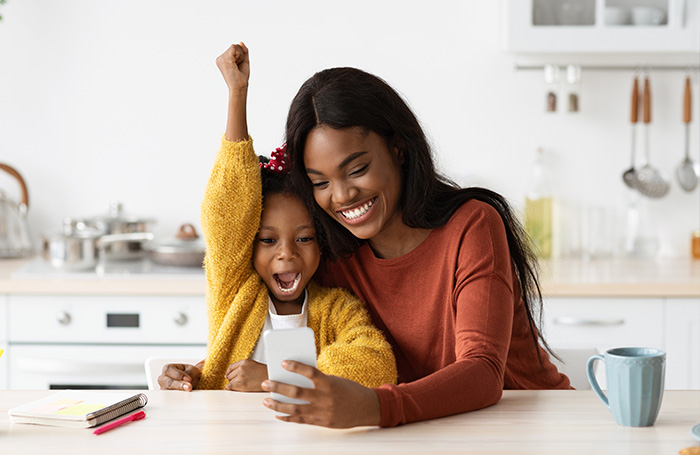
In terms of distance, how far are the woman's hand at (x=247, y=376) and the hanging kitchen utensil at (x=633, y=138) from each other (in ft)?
6.43

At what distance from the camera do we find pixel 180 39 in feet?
9.84

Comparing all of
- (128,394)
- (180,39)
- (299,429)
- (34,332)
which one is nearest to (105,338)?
(34,332)

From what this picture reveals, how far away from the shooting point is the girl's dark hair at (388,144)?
1421 mm

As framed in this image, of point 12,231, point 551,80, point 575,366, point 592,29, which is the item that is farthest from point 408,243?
point 12,231

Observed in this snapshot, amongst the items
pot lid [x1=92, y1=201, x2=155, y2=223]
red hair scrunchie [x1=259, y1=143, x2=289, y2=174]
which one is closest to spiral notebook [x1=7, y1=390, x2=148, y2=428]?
red hair scrunchie [x1=259, y1=143, x2=289, y2=174]

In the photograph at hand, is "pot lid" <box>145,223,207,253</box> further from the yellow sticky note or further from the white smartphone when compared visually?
the white smartphone

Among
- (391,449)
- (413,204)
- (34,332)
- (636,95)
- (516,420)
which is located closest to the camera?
(391,449)

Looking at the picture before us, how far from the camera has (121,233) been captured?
282 centimetres

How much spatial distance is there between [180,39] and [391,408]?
7.25 ft

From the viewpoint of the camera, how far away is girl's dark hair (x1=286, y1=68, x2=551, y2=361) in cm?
142

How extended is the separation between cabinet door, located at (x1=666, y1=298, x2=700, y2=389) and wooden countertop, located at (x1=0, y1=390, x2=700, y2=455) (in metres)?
1.30

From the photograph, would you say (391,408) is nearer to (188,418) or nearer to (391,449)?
(391,449)

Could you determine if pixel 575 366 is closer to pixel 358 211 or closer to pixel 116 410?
pixel 358 211

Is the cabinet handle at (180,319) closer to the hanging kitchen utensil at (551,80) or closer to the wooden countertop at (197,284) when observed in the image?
the wooden countertop at (197,284)
